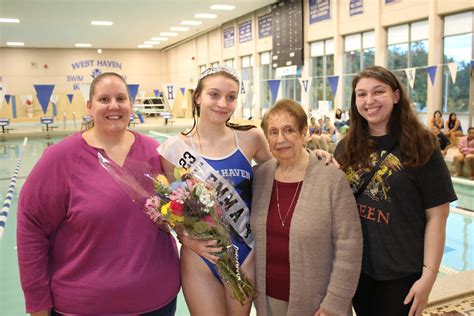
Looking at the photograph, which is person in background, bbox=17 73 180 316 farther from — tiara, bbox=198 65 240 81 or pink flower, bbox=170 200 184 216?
tiara, bbox=198 65 240 81

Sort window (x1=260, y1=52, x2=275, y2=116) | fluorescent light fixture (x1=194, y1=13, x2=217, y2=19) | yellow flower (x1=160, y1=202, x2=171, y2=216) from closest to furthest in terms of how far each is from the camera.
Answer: yellow flower (x1=160, y1=202, x2=171, y2=216), fluorescent light fixture (x1=194, y1=13, x2=217, y2=19), window (x1=260, y1=52, x2=275, y2=116)

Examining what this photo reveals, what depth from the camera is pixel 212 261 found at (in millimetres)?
1782

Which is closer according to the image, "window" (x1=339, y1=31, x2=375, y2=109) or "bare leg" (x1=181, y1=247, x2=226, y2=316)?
"bare leg" (x1=181, y1=247, x2=226, y2=316)

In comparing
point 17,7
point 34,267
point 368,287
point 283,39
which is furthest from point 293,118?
point 17,7

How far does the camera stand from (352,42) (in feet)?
46.2

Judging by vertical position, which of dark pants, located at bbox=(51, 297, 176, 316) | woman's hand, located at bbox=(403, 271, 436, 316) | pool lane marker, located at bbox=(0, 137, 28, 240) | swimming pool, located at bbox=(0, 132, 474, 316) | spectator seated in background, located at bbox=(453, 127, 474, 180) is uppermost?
woman's hand, located at bbox=(403, 271, 436, 316)

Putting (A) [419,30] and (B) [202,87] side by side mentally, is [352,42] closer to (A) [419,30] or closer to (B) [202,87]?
(A) [419,30]

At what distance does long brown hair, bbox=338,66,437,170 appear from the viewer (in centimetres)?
170

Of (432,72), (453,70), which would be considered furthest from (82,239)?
(432,72)

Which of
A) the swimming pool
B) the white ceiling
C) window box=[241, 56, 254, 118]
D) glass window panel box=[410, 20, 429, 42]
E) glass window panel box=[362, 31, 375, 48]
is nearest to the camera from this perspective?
the swimming pool

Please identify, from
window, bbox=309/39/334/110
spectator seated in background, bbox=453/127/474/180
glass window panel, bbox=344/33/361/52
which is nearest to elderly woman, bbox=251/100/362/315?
spectator seated in background, bbox=453/127/474/180

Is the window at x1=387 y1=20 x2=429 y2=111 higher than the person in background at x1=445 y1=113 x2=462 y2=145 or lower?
higher

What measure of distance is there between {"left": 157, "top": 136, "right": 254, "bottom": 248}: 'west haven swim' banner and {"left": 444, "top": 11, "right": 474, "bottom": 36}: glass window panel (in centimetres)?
1005

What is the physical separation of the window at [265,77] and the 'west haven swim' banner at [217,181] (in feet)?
57.5
